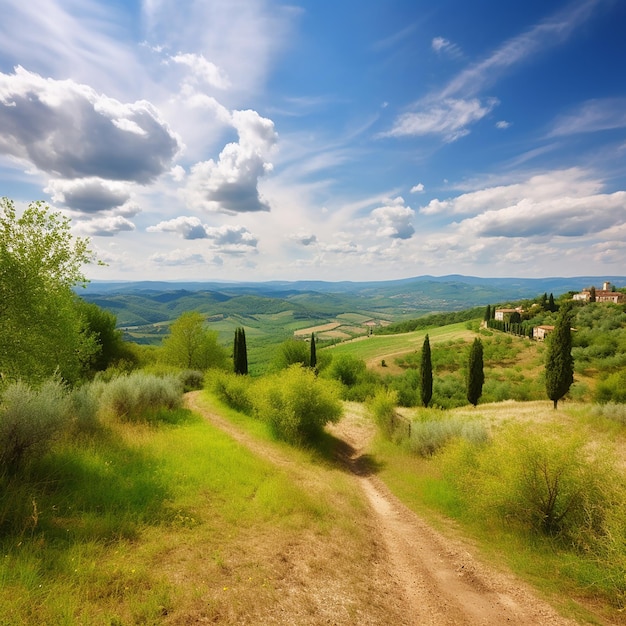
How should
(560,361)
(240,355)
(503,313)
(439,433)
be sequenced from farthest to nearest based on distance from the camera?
1. (503,313)
2. (240,355)
3. (560,361)
4. (439,433)

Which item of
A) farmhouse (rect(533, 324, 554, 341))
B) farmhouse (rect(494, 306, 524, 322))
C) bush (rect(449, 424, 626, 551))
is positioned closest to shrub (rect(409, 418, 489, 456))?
bush (rect(449, 424, 626, 551))

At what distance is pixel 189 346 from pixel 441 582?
131ft

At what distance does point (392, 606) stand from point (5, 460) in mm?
10636

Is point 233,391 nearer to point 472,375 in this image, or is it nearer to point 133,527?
point 133,527

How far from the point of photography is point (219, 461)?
1346 cm

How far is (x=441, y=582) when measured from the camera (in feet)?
28.8

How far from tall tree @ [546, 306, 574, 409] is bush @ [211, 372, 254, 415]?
30143 mm

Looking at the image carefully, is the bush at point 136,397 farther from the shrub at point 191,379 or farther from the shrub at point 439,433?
the shrub at point 439,433

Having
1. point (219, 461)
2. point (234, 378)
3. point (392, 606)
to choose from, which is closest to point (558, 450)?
point (392, 606)

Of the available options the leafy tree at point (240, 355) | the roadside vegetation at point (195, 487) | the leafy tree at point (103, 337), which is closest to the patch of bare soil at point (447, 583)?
the roadside vegetation at point (195, 487)

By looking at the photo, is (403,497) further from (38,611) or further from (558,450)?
(38,611)

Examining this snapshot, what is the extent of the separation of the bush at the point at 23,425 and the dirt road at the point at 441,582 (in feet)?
32.7

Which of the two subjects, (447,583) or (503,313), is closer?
(447,583)

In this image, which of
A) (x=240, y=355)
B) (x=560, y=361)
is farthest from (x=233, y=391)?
(x=560, y=361)
